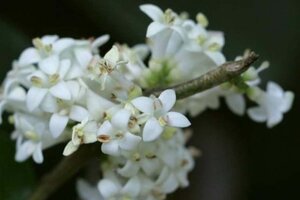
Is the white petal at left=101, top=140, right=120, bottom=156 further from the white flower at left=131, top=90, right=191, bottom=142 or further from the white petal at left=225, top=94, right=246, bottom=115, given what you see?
the white petal at left=225, top=94, right=246, bottom=115

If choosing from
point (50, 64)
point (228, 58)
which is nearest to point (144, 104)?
point (50, 64)

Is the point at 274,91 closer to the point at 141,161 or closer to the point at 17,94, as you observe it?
the point at 141,161

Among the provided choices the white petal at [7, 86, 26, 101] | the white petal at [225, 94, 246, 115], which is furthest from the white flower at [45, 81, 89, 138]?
the white petal at [225, 94, 246, 115]

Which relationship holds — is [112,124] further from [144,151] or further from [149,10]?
[149,10]

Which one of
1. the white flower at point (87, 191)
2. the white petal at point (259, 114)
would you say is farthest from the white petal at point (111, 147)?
the white petal at point (259, 114)

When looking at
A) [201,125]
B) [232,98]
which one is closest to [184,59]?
[232,98]

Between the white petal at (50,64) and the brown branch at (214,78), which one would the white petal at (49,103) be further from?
the brown branch at (214,78)
